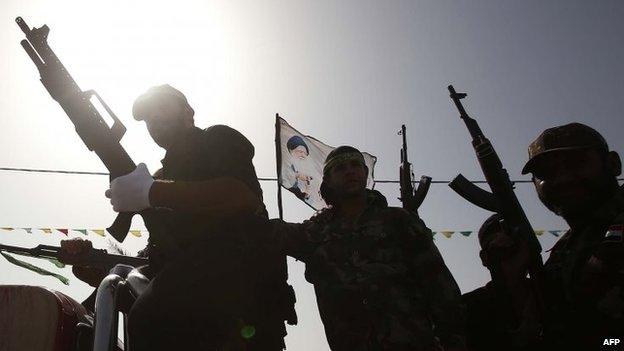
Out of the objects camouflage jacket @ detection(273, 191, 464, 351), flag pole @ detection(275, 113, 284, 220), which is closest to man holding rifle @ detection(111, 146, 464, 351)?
camouflage jacket @ detection(273, 191, 464, 351)

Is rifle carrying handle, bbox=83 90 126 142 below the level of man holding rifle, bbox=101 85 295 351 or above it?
above

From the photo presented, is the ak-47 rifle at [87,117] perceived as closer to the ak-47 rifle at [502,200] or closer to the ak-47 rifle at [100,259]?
the ak-47 rifle at [100,259]

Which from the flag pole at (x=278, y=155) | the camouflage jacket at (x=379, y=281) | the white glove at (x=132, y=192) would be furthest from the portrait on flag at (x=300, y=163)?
the white glove at (x=132, y=192)

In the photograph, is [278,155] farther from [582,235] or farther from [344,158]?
[582,235]

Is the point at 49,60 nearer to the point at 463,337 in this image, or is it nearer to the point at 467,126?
the point at 467,126

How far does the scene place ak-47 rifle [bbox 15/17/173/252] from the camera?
7.97 ft

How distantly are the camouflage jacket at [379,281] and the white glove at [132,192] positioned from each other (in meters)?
1.13

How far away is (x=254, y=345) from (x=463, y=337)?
145cm

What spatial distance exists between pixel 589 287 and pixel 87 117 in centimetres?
295

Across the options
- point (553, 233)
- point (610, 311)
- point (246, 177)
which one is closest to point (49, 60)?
point (246, 177)

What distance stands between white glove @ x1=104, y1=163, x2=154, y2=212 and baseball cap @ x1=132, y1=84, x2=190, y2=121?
0.92 ft

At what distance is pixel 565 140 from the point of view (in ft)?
8.07

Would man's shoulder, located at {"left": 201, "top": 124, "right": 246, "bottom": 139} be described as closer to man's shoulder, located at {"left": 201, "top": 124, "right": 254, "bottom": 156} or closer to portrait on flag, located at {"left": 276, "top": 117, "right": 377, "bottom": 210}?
man's shoulder, located at {"left": 201, "top": 124, "right": 254, "bottom": 156}

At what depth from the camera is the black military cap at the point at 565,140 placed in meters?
2.42
